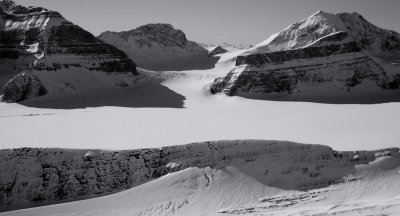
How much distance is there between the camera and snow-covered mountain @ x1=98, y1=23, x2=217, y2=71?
88125 millimetres

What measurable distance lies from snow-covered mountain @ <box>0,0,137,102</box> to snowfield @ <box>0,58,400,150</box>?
9.40 feet

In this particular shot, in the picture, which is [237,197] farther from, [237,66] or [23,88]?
[23,88]

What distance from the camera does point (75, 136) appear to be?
94.0ft

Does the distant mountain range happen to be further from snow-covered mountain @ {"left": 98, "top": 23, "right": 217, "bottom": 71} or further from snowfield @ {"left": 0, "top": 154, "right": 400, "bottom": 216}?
snowfield @ {"left": 0, "top": 154, "right": 400, "bottom": 216}

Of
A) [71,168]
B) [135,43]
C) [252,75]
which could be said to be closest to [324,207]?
[71,168]

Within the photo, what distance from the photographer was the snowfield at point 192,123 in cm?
2705

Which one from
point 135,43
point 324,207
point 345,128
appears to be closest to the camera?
point 324,207

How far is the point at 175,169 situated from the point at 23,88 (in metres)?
34.8

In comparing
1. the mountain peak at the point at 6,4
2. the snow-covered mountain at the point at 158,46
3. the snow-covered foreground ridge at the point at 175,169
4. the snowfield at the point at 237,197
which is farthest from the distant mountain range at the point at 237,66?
the snowfield at the point at 237,197

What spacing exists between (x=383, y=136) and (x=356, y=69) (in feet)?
85.2

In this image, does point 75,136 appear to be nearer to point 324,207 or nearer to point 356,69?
point 324,207

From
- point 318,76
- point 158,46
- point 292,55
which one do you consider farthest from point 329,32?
point 158,46

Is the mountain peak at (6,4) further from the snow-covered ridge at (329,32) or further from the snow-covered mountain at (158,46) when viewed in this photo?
the snow-covered ridge at (329,32)

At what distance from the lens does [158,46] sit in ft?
305
